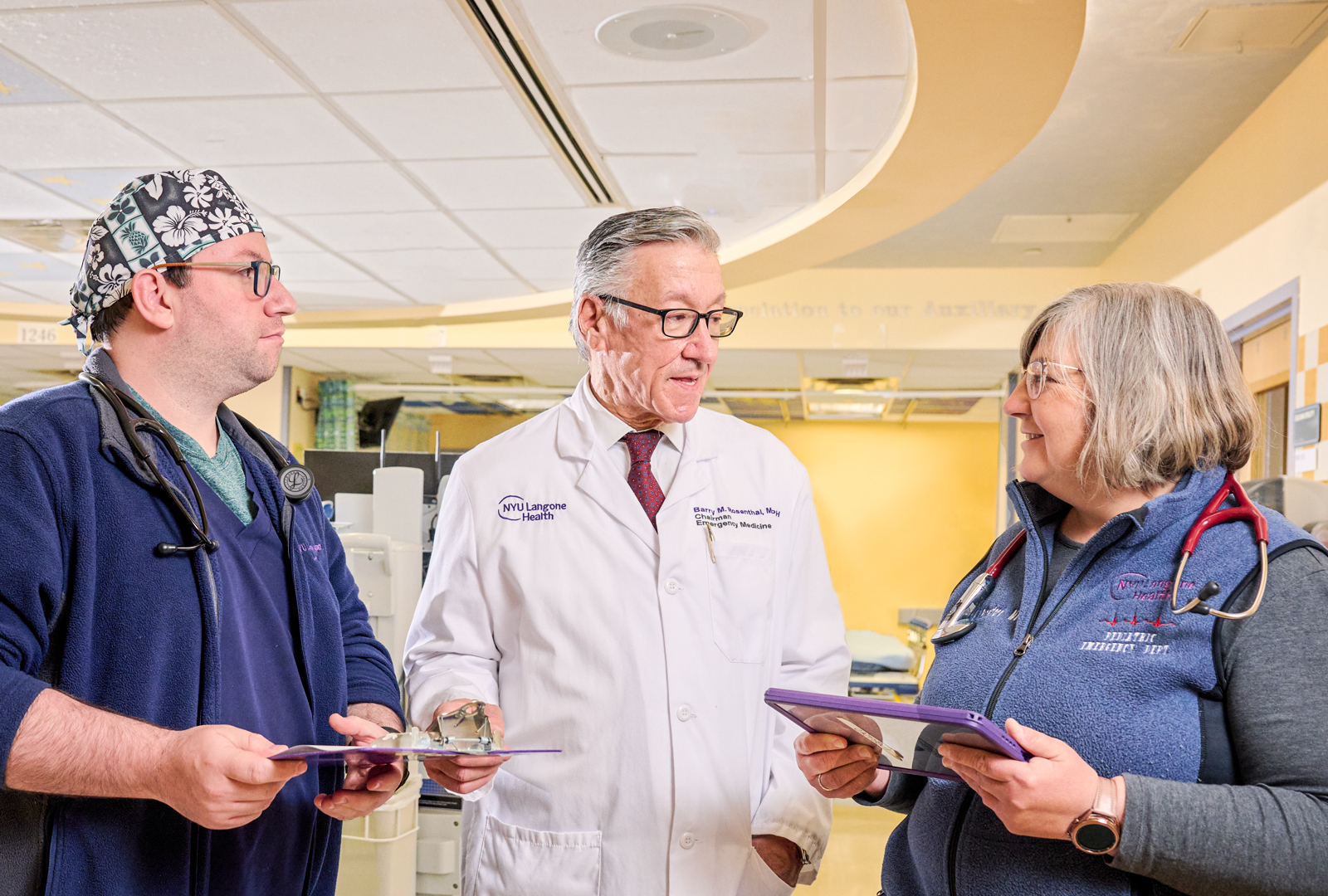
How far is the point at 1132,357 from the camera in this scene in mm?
1290

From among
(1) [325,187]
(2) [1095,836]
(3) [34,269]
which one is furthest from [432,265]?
(2) [1095,836]

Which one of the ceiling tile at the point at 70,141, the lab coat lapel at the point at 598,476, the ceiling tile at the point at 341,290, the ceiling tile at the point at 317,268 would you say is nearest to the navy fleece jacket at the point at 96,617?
the lab coat lapel at the point at 598,476

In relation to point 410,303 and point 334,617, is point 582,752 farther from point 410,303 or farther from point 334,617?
point 410,303

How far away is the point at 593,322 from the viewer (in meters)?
1.80

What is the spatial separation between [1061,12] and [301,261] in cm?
467

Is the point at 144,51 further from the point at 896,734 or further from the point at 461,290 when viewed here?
the point at 461,290

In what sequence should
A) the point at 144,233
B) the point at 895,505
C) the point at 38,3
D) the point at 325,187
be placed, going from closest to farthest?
1. the point at 144,233
2. the point at 38,3
3. the point at 325,187
4. the point at 895,505

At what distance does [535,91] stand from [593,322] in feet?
6.96

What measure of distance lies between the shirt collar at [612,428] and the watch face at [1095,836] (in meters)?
0.90

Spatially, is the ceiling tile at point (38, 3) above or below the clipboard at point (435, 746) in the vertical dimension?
above

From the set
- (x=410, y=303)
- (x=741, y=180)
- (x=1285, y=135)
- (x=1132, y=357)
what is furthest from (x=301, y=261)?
(x=1132, y=357)

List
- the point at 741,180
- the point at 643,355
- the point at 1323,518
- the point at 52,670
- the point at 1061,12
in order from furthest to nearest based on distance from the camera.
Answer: the point at 741,180 < the point at 1323,518 < the point at 1061,12 < the point at 643,355 < the point at 52,670

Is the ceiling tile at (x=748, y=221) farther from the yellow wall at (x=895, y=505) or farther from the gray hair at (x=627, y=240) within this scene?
the yellow wall at (x=895, y=505)

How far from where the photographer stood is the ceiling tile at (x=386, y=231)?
205 inches
